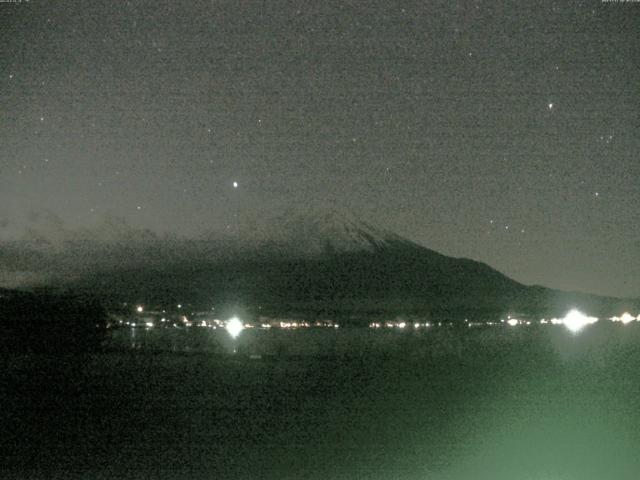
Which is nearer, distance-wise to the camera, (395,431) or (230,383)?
(395,431)

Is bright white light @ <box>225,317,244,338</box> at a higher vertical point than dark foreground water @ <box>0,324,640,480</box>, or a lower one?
higher

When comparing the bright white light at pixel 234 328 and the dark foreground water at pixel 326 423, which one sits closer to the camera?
the dark foreground water at pixel 326 423

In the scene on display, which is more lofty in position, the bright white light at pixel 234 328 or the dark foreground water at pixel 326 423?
the bright white light at pixel 234 328

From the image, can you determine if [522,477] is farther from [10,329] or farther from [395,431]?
[10,329]

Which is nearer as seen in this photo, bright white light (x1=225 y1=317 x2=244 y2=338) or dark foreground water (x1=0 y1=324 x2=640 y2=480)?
dark foreground water (x1=0 y1=324 x2=640 y2=480)

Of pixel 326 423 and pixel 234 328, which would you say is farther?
pixel 234 328

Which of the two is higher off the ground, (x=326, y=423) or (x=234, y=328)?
(x=234, y=328)

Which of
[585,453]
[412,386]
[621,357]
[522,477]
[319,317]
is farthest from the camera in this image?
[319,317]

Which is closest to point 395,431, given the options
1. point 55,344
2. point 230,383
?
point 230,383
